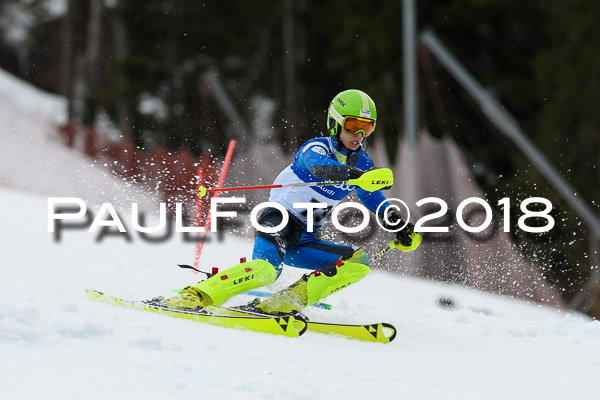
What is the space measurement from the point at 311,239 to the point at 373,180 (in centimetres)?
94

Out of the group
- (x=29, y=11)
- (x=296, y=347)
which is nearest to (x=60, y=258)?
(x=296, y=347)

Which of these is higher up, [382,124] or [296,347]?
[382,124]

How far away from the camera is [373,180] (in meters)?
5.09

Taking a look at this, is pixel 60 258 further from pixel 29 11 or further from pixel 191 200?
pixel 29 11

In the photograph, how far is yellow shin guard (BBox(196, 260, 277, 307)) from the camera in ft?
17.0

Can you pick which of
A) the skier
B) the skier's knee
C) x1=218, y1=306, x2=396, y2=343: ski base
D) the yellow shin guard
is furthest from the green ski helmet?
x1=218, y1=306, x2=396, y2=343: ski base

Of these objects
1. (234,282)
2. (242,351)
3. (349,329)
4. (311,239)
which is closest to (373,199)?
(311,239)

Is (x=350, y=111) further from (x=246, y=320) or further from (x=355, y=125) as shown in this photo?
(x=246, y=320)

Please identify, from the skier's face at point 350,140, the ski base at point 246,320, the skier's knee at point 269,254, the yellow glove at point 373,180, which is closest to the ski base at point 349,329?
the ski base at point 246,320

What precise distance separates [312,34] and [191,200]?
15.3 metres

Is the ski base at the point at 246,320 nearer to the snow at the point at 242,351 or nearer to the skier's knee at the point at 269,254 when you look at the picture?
the snow at the point at 242,351

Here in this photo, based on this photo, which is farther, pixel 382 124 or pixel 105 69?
pixel 105 69

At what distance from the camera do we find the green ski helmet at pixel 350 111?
18.0 feet

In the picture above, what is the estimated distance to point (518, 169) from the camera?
63.4 feet
